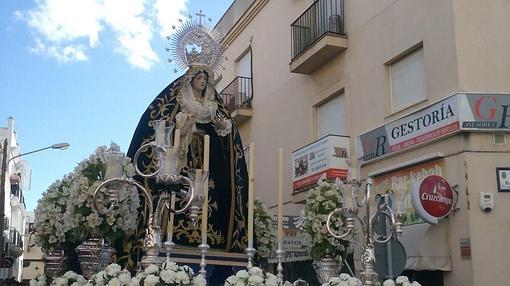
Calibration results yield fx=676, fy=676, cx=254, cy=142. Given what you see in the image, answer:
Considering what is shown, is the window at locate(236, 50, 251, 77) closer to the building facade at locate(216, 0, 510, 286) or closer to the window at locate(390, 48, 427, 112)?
the building facade at locate(216, 0, 510, 286)

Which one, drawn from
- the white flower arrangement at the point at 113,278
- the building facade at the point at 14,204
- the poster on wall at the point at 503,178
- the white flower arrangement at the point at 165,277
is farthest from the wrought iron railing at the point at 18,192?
the white flower arrangement at the point at 165,277

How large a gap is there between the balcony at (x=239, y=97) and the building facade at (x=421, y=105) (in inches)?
105

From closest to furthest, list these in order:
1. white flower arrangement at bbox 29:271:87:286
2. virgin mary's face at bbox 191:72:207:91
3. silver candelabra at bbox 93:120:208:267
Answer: silver candelabra at bbox 93:120:208:267, white flower arrangement at bbox 29:271:87:286, virgin mary's face at bbox 191:72:207:91

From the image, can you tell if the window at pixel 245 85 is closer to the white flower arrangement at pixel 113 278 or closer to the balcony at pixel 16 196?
the white flower arrangement at pixel 113 278

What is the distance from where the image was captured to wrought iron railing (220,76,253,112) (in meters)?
16.6

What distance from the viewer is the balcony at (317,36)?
11656 mm

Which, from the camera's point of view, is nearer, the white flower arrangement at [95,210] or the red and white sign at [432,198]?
the white flower arrangement at [95,210]

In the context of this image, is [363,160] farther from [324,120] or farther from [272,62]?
[272,62]

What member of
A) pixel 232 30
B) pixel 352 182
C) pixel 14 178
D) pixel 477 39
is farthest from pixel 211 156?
pixel 14 178

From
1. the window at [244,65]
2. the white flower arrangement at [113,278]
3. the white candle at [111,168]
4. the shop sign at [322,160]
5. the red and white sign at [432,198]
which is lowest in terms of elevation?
the white flower arrangement at [113,278]

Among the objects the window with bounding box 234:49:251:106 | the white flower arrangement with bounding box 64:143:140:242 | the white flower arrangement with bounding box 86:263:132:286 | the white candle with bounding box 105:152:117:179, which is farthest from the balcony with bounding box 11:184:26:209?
the white flower arrangement with bounding box 86:263:132:286

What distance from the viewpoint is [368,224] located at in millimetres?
4812

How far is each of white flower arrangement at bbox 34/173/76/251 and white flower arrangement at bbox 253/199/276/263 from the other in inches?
81.0

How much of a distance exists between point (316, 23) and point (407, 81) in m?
3.05
